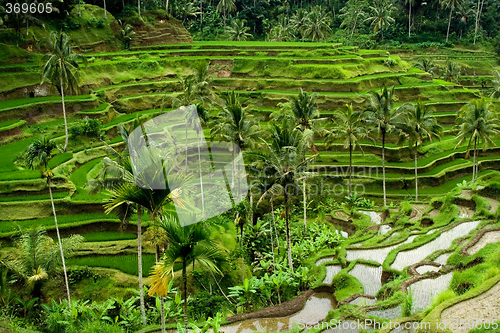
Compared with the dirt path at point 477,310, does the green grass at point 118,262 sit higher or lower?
lower

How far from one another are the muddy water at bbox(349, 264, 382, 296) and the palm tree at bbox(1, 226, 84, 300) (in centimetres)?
1343

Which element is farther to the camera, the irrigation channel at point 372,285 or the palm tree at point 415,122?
the palm tree at point 415,122

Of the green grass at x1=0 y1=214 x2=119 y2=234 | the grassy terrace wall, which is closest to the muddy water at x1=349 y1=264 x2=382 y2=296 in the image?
the green grass at x1=0 y1=214 x2=119 y2=234

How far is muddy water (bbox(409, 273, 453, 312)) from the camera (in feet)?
47.4

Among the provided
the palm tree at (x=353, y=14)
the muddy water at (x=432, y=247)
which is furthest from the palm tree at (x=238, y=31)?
the muddy water at (x=432, y=247)

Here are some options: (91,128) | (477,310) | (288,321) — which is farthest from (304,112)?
(477,310)

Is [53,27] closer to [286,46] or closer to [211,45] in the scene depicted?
[211,45]

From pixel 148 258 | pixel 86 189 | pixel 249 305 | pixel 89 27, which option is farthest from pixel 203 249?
pixel 89 27

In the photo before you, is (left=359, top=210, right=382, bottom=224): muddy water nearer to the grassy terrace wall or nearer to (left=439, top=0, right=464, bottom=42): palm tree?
the grassy terrace wall

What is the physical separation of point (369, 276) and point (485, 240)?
18.6 ft

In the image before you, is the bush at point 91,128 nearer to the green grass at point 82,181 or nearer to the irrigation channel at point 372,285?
the green grass at point 82,181

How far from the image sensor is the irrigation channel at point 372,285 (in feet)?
47.8

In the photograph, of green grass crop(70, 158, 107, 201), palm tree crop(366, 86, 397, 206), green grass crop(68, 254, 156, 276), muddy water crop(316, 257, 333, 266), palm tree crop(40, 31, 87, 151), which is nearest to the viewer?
green grass crop(68, 254, 156, 276)

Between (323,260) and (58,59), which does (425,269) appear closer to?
(323,260)
